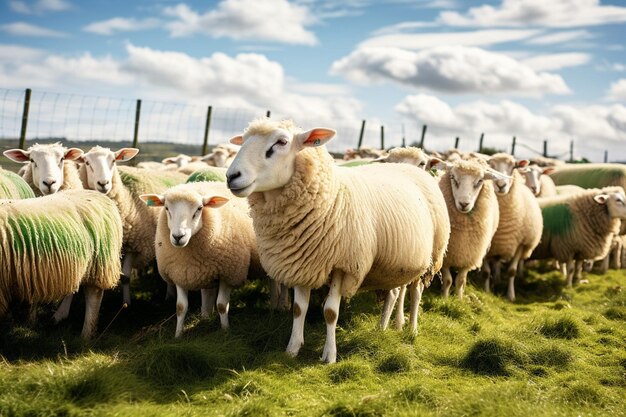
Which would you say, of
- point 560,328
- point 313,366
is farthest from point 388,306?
point 560,328

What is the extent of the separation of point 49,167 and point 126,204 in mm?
896

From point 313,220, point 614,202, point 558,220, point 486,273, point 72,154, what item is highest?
point 614,202

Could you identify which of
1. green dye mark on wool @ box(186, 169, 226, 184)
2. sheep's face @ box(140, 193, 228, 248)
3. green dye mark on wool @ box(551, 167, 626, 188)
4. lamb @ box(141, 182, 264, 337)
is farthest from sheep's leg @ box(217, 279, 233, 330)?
green dye mark on wool @ box(551, 167, 626, 188)

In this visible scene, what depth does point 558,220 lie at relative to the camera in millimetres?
10320

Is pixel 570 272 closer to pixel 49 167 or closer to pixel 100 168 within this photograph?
pixel 100 168

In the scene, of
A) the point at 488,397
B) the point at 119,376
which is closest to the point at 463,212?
the point at 488,397

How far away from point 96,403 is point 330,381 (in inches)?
61.4

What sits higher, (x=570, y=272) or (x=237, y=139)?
(x=237, y=139)

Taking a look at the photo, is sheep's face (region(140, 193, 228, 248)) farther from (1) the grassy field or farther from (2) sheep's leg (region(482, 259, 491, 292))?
(2) sheep's leg (region(482, 259, 491, 292))

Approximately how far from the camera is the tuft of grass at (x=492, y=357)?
16.1 ft

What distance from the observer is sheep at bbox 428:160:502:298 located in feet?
23.4

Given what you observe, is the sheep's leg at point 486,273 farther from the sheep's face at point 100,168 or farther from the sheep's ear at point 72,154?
the sheep's ear at point 72,154

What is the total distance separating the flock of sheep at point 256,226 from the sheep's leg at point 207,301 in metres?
0.01

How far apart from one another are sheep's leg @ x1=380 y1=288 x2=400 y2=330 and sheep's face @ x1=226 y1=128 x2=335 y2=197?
180cm
